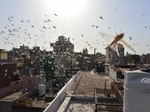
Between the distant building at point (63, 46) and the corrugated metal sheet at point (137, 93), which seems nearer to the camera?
the corrugated metal sheet at point (137, 93)

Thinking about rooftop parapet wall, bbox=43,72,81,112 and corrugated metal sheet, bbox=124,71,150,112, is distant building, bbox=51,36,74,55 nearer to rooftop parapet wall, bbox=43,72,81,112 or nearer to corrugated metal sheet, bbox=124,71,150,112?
rooftop parapet wall, bbox=43,72,81,112

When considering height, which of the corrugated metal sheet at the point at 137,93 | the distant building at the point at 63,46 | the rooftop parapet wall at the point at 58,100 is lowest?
the rooftop parapet wall at the point at 58,100

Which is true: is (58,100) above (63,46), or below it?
below


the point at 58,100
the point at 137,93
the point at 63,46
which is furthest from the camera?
the point at 63,46

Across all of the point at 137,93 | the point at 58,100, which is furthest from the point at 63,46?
A: the point at 137,93

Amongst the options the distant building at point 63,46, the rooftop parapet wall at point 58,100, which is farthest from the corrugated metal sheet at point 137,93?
the distant building at point 63,46

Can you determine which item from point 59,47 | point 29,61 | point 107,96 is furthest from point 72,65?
point 107,96

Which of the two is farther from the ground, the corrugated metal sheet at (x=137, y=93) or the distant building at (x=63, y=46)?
the distant building at (x=63, y=46)

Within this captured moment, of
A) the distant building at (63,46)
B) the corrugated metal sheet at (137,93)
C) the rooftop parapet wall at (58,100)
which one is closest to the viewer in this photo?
the corrugated metal sheet at (137,93)

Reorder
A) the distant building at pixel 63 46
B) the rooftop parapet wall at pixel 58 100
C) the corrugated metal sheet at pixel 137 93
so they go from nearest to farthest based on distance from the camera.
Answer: the corrugated metal sheet at pixel 137 93, the rooftop parapet wall at pixel 58 100, the distant building at pixel 63 46

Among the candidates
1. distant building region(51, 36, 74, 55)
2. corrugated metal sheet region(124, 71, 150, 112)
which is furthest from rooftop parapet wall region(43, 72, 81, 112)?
distant building region(51, 36, 74, 55)

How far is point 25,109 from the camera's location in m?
14.0

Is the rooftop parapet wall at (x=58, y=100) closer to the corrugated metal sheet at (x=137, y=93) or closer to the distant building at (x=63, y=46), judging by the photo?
the corrugated metal sheet at (x=137, y=93)

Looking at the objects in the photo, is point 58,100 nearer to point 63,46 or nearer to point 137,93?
point 137,93
